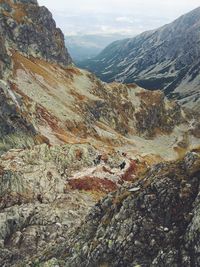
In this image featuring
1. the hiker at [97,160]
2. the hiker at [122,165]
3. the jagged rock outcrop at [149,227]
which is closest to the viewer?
the jagged rock outcrop at [149,227]

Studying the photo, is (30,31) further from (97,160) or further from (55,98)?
(97,160)

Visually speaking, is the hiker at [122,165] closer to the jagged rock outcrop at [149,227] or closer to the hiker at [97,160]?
the hiker at [97,160]

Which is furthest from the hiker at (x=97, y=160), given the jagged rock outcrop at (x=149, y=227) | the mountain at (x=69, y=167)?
the jagged rock outcrop at (x=149, y=227)

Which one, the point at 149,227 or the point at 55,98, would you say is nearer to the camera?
the point at 149,227

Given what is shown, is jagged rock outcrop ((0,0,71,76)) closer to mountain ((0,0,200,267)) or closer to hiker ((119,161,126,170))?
mountain ((0,0,200,267))

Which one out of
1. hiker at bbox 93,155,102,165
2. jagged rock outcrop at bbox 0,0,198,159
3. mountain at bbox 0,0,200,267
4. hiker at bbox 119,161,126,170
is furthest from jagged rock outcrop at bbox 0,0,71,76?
hiker at bbox 93,155,102,165

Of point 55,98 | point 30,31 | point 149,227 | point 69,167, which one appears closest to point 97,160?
point 69,167
